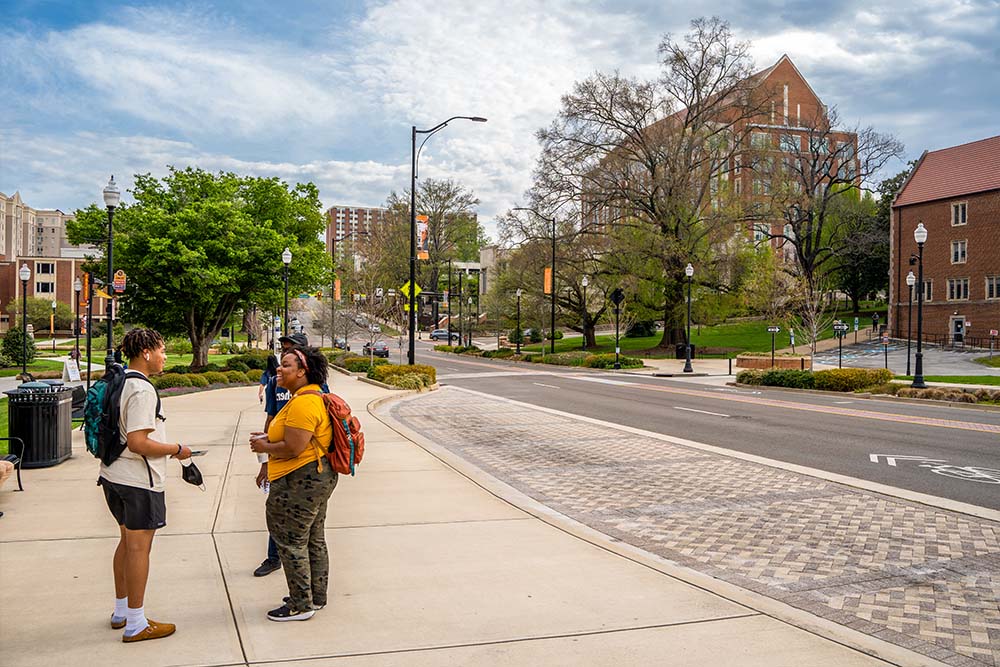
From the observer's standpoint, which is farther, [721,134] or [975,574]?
[721,134]

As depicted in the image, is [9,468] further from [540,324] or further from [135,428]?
[540,324]

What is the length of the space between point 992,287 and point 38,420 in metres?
58.6

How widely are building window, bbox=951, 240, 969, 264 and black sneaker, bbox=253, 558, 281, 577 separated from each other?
60.9 meters

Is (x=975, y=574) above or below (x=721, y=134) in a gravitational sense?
below

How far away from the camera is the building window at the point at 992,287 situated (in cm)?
5431

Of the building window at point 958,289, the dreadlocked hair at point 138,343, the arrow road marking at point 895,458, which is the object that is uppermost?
the building window at point 958,289

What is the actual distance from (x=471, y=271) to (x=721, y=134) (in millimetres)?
79300

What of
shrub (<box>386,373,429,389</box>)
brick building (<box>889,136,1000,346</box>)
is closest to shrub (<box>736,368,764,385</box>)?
shrub (<box>386,373,429,389</box>)

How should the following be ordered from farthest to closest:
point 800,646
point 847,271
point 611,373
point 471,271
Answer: point 471,271 → point 847,271 → point 611,373 → point 800,646

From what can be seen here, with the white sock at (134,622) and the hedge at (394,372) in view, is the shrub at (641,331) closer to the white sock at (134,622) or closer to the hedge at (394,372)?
the hedge at (394,372)

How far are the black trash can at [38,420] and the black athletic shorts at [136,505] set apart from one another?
6339 millimetres

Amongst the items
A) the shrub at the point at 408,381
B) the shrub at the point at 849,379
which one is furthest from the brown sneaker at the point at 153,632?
the shrub at the point at 849,379

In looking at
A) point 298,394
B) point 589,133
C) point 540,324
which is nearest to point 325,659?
point 298,394

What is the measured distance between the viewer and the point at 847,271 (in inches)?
3105
